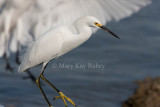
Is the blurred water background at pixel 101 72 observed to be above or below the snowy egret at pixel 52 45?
below

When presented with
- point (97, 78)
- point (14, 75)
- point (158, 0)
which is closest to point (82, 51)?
point (97, 78)

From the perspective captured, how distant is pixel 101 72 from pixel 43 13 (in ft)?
10.9

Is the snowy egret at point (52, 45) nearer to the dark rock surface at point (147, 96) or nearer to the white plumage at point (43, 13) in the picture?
the white plumage at point (43, 13)

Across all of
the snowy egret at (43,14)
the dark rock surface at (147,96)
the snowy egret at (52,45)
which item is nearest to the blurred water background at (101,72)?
the dark rock surface at (147,96)

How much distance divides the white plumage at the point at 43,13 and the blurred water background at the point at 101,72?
4.42ft

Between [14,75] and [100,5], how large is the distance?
373cm

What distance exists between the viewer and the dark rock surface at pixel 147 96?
250 inches

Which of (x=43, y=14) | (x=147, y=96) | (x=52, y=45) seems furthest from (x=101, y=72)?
(x=52, y=45)

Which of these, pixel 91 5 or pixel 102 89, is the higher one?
pixel 91 5

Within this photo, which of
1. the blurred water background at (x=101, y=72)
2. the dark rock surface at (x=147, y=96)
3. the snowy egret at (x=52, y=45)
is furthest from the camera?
the blurred water background at (x=101, y=72)

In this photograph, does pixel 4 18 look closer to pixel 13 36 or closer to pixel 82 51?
pixel 13 36

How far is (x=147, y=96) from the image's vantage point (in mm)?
6465

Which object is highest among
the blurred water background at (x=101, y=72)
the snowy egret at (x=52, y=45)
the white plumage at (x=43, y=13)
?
the snowy egret at (x=52, y=45)

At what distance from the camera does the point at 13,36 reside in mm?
6324
